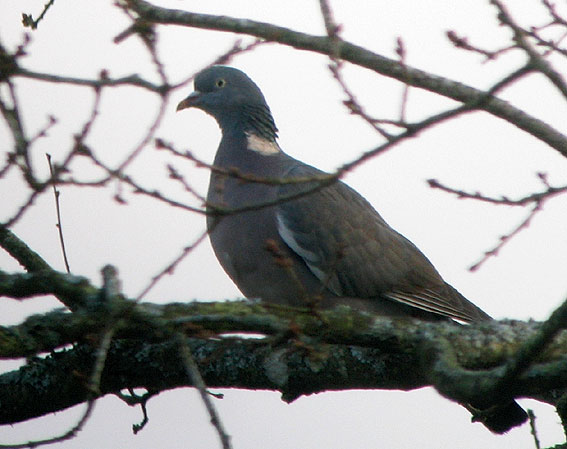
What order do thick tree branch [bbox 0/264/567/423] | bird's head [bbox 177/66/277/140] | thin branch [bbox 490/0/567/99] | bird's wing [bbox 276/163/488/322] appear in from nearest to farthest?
thin branch [bbox 490/0/567/99] → thick tree branch [bbox 0/264/567/423] → bird's wing [bbox 276/163/488/322] → bird's head [bbox 177/66/277/140]

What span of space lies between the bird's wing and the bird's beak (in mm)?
831

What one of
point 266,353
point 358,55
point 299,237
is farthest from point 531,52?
point 299,237

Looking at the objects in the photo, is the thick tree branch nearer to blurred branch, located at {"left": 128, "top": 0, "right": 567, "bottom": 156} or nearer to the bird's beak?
blurred branch, located at {"left": 128, "top": 0, "right": 567, "bottom": 156}

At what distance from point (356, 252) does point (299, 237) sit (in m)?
0.37

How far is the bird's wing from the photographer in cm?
532

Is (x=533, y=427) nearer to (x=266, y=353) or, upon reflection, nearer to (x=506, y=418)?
(x=506, y=418)

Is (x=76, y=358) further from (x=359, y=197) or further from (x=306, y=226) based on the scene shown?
(x=359, y=197)

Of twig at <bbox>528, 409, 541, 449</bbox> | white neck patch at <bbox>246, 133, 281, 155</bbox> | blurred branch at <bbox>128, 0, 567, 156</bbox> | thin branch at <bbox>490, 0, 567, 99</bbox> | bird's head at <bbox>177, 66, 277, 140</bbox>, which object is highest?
bird's head at <bbox>177, 66, 277, 140</bbox>

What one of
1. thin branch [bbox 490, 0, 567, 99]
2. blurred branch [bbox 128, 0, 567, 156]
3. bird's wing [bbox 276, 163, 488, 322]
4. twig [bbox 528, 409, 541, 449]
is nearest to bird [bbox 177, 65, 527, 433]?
bird's wing [bbox 276, 163, 488, 322]

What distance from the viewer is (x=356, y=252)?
550cm

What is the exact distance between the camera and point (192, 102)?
5.98 metres

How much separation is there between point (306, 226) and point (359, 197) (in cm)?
57

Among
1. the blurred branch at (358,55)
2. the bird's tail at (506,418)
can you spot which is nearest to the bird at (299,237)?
the bird's tail at (506,418)

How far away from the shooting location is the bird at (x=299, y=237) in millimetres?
5176
